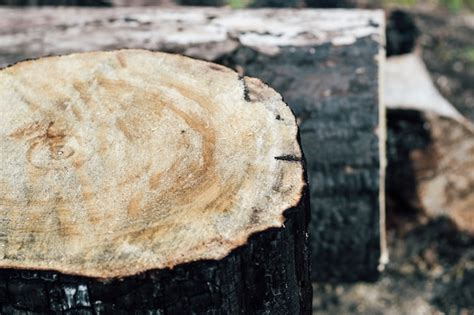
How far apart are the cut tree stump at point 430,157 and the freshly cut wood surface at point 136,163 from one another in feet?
4.40

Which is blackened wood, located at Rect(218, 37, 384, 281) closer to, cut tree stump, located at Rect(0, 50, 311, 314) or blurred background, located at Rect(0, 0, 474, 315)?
blurred background, located at Rect(0, 0, 474, 315)

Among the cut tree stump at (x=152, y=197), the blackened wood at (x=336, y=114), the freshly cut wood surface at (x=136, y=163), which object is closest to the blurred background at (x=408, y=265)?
the blackened wood at (x=336, y=114)

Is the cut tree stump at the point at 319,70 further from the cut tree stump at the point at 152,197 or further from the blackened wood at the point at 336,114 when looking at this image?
the cut tree stump at the point at 152,197

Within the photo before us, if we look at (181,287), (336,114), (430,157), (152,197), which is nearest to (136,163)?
(152,197)

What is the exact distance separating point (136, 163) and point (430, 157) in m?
1.75

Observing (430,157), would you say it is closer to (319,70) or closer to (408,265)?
(408,265)

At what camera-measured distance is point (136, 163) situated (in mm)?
1622

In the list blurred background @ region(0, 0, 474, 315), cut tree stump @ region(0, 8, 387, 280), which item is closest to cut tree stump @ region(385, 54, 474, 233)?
blurred background @ region(0, 0, 474, 315)

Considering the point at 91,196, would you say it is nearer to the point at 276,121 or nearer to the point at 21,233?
the point at 21,233

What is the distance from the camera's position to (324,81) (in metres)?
2.51

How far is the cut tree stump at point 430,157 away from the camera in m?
3.01

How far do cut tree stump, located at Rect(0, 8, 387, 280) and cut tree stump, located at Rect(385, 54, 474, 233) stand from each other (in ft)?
1.61

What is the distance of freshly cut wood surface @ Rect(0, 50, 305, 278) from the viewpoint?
1.45 metres

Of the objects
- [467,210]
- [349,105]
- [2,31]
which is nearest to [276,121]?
[349,105]
